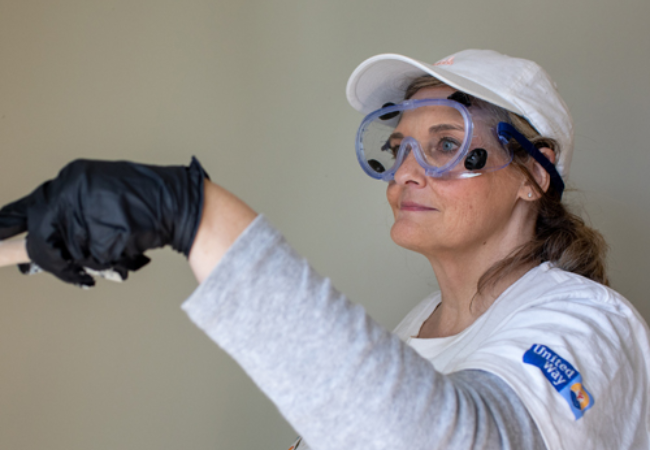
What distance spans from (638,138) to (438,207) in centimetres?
103

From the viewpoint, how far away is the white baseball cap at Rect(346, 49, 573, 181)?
42.9 inches

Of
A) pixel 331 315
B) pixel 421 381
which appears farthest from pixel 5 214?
pixel 421 381

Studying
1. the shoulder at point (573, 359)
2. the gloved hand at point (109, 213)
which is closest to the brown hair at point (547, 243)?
the shoulder at point (573, 359)

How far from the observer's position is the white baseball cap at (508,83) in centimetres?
109

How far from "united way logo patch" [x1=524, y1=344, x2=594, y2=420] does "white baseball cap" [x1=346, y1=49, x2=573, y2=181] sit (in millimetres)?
525

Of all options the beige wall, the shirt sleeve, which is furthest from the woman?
the beige wall

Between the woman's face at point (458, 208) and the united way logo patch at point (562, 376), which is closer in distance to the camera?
the united way logo patch at point (562, 376)

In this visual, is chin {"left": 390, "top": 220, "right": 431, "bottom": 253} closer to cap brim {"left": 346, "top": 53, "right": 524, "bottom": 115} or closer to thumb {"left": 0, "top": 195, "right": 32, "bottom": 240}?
cap brim {"left": 346, "top": 53, "right": 524, "bottom": 115}

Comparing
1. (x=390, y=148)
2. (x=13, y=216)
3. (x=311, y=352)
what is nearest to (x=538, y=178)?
(x=390, y=148)

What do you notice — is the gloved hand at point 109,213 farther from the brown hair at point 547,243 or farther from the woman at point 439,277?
the brown hair at point 547,243

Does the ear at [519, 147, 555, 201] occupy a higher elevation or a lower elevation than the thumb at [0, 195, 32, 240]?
lower

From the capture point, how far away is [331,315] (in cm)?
57

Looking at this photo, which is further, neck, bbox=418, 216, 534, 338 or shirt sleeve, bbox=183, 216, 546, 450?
neck, bbox=418, 216, 534, 338

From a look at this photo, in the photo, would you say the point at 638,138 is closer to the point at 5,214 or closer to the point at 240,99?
the point at 240,99
